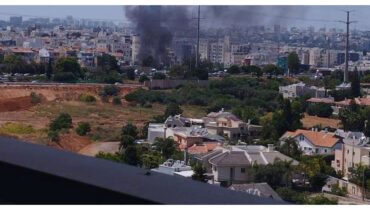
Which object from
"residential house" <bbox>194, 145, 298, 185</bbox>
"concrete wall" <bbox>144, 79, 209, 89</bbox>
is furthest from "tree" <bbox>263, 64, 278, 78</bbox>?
"residential house" <bbox>194, 145, 298, 185</bbox>

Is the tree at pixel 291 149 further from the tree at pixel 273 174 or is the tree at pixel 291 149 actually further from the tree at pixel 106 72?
the tree at pixel 106 72

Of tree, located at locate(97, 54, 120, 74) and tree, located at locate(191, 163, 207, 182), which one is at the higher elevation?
tree, located at locate(97, 54, 120, 74)

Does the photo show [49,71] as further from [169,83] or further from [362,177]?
[362,177]

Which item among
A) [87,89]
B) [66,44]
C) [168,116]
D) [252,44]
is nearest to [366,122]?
[168,116]

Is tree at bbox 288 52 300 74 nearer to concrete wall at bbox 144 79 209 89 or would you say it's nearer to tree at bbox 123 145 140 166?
concrete wall at bbox 144 79 209 89

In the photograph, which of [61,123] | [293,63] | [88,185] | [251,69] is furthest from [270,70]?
[88,185]

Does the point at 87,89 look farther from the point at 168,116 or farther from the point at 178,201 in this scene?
the point at 178,201
